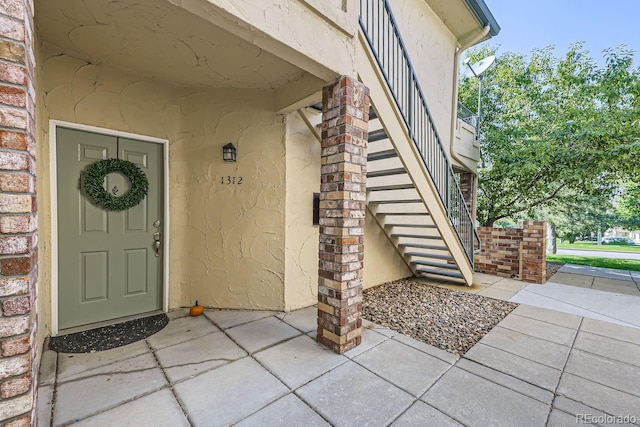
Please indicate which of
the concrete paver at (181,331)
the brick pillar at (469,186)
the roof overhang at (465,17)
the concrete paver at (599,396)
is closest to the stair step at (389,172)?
the concrete paver at (599,396)

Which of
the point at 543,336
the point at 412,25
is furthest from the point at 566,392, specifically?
the point at 412,25

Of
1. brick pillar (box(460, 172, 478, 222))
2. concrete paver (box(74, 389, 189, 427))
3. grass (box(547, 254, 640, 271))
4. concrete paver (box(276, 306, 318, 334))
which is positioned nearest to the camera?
concrete paver (box(74, 389, 189, 427))

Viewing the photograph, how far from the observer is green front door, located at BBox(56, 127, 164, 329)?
8.55 feet

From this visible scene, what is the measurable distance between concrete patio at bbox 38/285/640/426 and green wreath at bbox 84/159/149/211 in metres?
1.35

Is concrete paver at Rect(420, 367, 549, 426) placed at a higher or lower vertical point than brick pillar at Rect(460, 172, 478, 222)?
lower

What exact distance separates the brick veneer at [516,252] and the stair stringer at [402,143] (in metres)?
1.73

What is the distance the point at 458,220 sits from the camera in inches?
169

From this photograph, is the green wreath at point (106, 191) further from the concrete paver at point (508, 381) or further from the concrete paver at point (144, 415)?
the concrete paver at point (508, 381)

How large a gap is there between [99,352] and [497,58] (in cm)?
1099

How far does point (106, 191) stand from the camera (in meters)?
2.74

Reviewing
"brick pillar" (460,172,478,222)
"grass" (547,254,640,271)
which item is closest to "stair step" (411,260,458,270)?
"brick pillar" (460,172,478,222)

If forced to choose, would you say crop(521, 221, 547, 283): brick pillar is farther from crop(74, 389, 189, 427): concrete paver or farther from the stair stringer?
crop(74, 389, 189, 427): concrete paver

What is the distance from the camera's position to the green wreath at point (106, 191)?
2652 mm

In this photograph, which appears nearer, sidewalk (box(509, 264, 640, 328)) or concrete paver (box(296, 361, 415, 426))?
→ concrete paver (box(296, 361, 415, 426))
